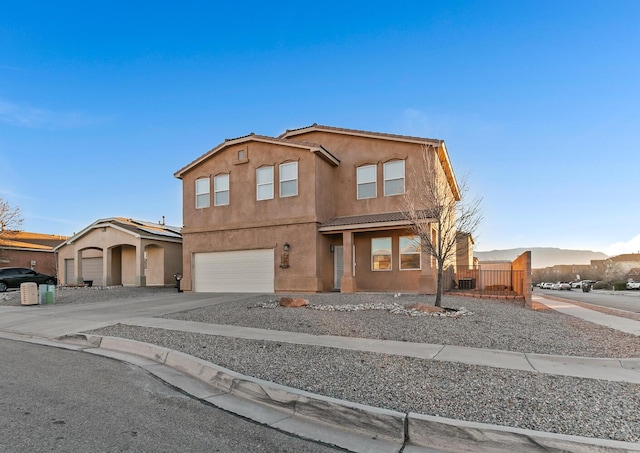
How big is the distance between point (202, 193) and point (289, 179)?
533cm

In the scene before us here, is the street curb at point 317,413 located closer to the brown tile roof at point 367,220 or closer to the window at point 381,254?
the brown tile roof at point 367,220

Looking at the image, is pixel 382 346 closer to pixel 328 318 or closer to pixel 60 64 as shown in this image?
pixel 328 318

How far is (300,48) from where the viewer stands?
58.2 ft

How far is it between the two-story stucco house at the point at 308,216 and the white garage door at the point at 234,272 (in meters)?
0.05

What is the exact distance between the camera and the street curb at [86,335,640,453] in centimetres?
365

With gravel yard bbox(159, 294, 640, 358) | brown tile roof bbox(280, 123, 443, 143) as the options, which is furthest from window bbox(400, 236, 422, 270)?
gravel yard bbox(159, 294, 640, 358)

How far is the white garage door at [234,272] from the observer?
19.1 metres

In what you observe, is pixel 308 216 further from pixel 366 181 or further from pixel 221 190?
pixel 221 190

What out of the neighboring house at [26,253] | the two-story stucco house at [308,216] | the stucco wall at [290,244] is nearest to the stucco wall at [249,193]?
the two-story stucco house at [308,216]

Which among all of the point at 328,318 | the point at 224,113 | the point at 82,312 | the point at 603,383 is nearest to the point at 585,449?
the point at 603,383

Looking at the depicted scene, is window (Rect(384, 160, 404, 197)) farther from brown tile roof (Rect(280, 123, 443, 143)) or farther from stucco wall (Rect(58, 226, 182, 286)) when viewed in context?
stucco wall (Rect(58, 226, 182, 286))

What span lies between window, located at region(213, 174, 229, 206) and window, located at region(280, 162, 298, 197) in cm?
330

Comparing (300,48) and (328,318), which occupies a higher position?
(300,48)

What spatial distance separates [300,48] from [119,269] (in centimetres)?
1928
